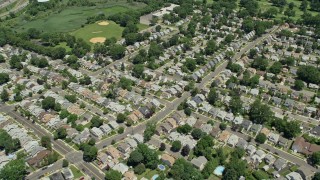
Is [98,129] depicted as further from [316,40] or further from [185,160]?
[316,40]

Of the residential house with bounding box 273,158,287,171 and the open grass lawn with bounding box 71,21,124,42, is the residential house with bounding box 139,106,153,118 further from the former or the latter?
the open grass lawn with bounding box 71,21,124,42

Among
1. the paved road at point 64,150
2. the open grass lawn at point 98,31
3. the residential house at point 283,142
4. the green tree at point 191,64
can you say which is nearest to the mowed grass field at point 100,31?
the open grass lawn at point 98,31

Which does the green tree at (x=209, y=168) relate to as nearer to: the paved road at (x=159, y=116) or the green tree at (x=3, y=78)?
the paved road at (x=159, y=116)

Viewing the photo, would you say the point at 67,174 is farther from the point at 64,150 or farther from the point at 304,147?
the point at 304,147

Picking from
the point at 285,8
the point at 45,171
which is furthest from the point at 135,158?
the point at 285,8

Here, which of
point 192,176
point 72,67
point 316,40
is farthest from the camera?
point 316,40

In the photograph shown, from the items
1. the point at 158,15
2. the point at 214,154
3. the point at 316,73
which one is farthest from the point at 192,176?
the point at 158,15
